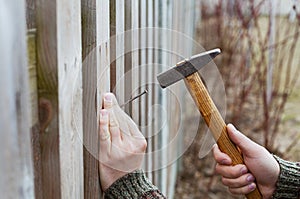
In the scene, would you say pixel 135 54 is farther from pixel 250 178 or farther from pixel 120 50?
pixel 250 178

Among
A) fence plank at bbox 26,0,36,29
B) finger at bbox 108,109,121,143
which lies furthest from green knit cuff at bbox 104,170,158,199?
fence plank at bbox 26,0,36,29

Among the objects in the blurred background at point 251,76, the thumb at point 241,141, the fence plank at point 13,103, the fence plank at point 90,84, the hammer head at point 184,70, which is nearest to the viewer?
the fence plank at point 13,103

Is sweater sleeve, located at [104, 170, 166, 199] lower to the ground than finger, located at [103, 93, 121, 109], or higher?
lower

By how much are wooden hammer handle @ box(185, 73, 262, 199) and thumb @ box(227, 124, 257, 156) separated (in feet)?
0.05

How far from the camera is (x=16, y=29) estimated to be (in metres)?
0.65

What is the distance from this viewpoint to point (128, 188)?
4.76 ft

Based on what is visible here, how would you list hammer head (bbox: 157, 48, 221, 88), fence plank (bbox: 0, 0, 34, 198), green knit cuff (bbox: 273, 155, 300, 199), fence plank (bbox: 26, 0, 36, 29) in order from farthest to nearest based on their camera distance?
green knit cuff (bbox: 273, 155, 300, 199) < hammer head (bbox: 157, 48, 221, 88) < fence plank (bbox: 26, 0, 36, 29) < fence plank (bbox: 0, 0, 34, 198)

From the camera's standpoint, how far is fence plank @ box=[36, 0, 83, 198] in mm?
919

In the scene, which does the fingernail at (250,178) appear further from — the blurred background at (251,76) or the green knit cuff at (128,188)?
the blurred background at (251,76)

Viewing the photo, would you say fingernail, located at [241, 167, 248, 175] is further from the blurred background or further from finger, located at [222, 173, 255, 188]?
the blurred background

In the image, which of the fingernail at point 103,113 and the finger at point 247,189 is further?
the finger at point 247,189

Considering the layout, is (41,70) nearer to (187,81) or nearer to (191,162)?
(187,81)

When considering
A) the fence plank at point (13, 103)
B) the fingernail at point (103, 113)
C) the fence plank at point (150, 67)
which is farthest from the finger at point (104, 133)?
the fence plank at point (150, 67)

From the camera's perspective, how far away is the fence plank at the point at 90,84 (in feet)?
3.91
